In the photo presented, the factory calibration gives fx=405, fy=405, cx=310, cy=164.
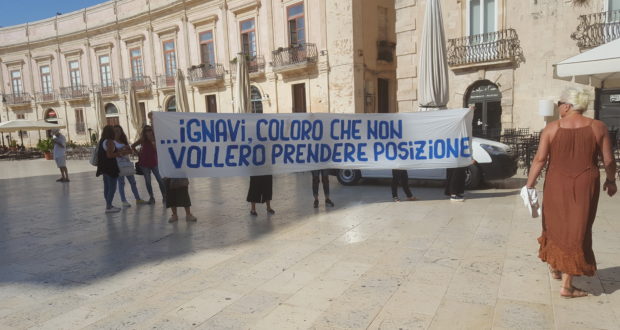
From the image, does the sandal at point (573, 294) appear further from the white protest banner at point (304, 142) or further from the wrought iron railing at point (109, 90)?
the wrought iron railing at point (109, 90)

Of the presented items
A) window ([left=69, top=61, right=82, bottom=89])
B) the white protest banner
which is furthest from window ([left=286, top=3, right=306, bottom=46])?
window ([left=69, top=61, right=82, bottom=89])

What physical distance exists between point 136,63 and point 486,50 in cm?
2270

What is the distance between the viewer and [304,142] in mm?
6676

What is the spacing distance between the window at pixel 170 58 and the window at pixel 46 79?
13.1 meters

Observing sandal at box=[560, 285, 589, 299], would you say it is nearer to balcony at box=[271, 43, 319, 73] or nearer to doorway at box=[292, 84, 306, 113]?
balcony at box=[271, 43, 319, 73]

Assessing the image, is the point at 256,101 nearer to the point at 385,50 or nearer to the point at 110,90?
the point at 385,50

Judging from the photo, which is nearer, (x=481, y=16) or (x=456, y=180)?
(x=456, y=180)

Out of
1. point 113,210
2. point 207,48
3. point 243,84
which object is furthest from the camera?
point 207,48

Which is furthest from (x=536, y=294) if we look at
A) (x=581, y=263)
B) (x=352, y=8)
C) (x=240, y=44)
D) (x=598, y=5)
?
(x=240, y=44)

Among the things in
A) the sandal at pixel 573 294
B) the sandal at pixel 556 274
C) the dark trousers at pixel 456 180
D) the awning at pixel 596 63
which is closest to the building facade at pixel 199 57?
the dark trousers at pixel 456 180

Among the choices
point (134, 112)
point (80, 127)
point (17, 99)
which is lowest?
point (80, 127)

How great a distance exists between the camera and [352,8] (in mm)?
18000

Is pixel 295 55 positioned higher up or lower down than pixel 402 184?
higher up

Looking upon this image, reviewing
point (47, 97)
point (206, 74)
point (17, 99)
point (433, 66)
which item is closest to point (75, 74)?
point (47, 97)
